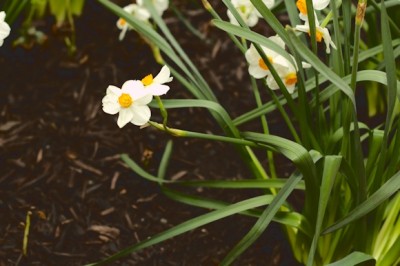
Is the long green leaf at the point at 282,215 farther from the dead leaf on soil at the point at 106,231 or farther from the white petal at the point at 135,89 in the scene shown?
the white petal at the point at 135,89

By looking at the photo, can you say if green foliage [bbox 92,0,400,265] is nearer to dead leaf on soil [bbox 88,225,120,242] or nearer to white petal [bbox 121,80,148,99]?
white petal [bbox 121,80,148,99]

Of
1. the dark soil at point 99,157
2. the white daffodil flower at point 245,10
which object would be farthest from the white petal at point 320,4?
the dark soil at point 99,157

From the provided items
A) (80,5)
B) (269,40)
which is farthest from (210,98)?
(80,5)

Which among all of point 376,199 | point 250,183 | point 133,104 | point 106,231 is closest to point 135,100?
point 133,104

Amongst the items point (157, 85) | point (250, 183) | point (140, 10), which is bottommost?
point (250, 183)

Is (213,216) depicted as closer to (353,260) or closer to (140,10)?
(353,260)

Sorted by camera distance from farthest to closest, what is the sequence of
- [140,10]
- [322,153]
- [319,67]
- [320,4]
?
[140,10] → [322,153] → [320,4] → [319,67]

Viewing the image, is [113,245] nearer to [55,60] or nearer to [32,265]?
[32,265]
